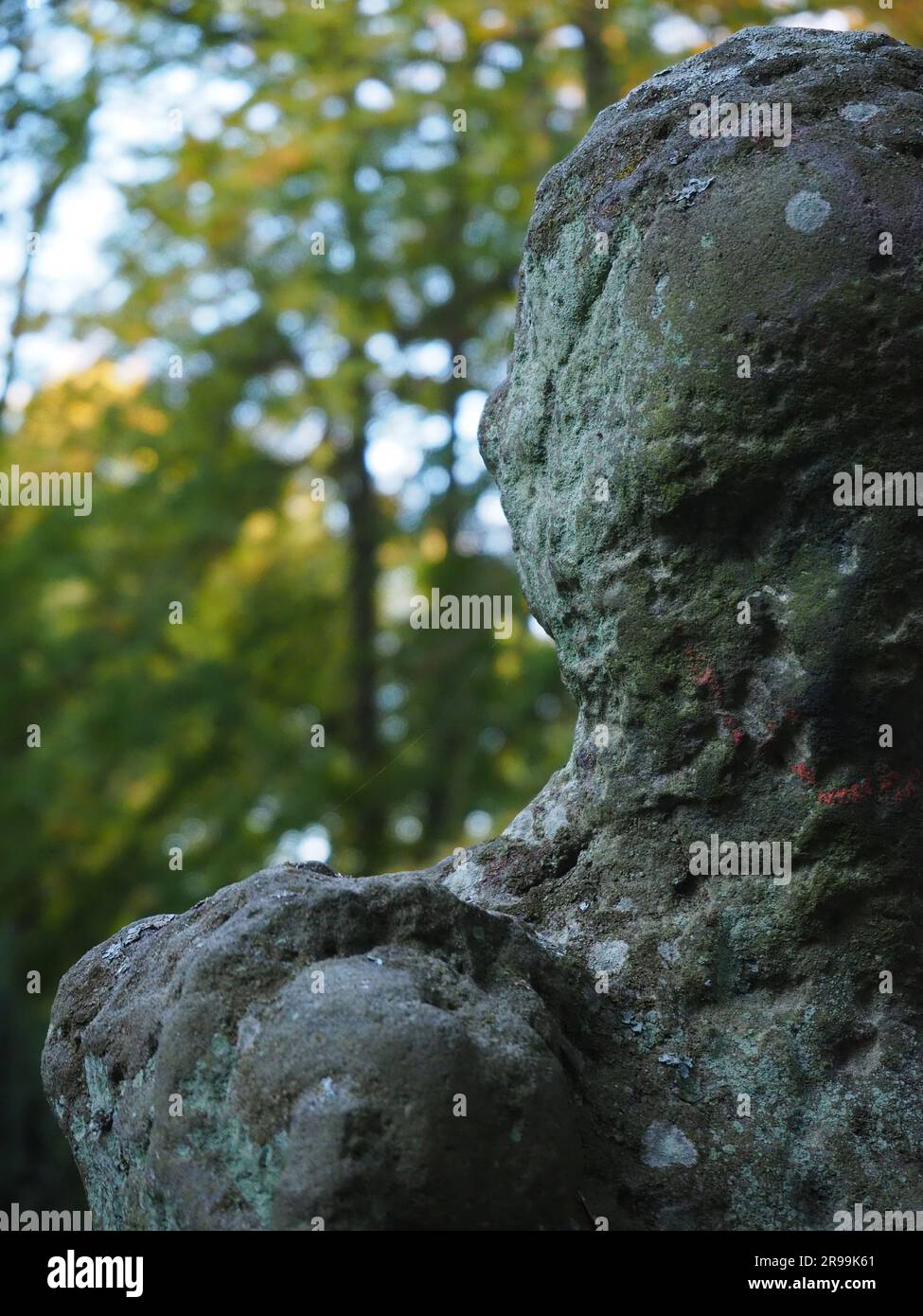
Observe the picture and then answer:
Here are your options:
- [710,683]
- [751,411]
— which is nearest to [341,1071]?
[710,683]

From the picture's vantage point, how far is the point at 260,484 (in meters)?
10.1

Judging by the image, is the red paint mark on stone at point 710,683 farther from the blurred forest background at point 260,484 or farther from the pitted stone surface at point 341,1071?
the blurred forest background at point 260,484

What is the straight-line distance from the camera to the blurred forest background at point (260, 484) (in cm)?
878

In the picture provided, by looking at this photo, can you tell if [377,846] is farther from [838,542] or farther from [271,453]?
[838,542]

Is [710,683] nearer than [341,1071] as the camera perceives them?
No

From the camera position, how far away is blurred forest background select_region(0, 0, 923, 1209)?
8.78 m

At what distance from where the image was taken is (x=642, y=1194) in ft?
7.50

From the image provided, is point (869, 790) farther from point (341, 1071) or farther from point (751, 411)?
point (341, 1071)

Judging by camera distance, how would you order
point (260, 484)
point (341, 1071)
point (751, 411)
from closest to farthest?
point (341, 1071), point (751, 411), point (260, 484)

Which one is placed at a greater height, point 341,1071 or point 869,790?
point 869,790

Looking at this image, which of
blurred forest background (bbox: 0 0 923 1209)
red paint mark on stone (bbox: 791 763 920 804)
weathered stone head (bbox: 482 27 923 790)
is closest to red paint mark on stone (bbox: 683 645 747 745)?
weathered stone head (bbox: 482 27 923 790)

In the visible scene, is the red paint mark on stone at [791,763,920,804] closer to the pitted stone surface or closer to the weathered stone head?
the weathered stone head

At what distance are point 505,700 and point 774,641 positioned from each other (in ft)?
21.1


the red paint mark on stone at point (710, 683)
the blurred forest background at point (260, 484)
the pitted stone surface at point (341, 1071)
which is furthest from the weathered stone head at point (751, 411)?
the blurred forest background at point (260, 484)
